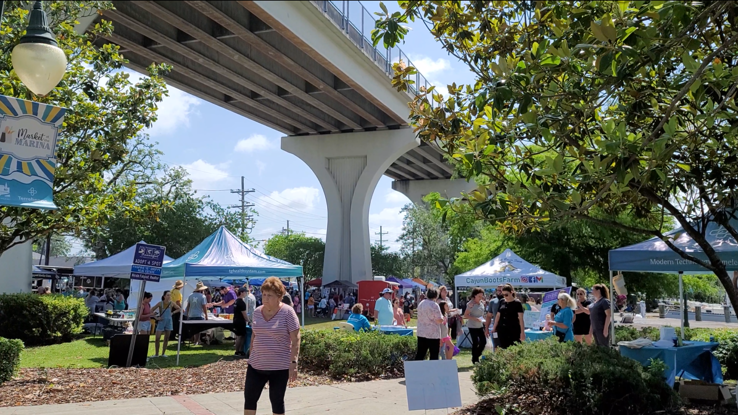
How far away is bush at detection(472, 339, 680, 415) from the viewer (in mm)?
6273

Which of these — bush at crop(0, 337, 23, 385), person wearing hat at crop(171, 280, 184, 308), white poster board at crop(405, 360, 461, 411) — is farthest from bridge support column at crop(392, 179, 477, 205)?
white poster board at crop(405, 360, 461, 411)

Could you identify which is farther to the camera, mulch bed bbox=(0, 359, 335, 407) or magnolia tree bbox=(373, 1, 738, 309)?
mulch bed bbox=(0, 359, 335, 407)

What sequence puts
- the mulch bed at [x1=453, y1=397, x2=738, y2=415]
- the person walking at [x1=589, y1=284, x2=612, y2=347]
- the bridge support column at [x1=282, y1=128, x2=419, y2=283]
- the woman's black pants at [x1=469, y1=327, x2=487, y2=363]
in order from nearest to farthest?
the mulch bed at [x1=453, y1=397, x2=738, y2=415]
the person walking at [x1=589, y1=284, x2=612, y2=347]
the woman's black pants at [x1=469, y1=327, x2=487, y2=363]
the bridge support column at [x1=282, y1=128, x2=419, y2=283]

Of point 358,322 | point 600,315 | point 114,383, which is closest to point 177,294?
point 358,322

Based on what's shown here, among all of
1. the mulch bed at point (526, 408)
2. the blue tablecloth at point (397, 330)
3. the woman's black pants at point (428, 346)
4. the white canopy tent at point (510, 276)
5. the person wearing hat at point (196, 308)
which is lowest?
the mulch bed at point (526, 408)

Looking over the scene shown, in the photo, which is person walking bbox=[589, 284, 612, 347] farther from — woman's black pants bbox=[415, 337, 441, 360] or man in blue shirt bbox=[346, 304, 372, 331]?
man in blue shirt bbox=[346, 304, 372, 331]

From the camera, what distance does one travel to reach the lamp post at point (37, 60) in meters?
5.14

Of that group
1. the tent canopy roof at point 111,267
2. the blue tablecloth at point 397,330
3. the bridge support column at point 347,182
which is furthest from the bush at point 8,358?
the bridge support column at point 347,182

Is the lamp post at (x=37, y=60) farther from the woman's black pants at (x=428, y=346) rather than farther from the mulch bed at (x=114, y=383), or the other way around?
the woman's black pants at (x=428, y=346)

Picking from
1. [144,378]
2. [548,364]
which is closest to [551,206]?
[548,364]

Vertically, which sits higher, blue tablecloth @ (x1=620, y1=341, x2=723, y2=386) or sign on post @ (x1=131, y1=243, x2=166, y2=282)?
sign on post @ (x1=131, y1=243, x2=166, y2=282)

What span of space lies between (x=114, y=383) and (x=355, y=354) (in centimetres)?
413

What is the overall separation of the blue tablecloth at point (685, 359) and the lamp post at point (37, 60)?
865 centimetres

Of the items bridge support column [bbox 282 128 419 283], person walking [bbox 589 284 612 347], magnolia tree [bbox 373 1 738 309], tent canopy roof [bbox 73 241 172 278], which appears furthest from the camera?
bridge support column [bbox 282 128 419 283]
